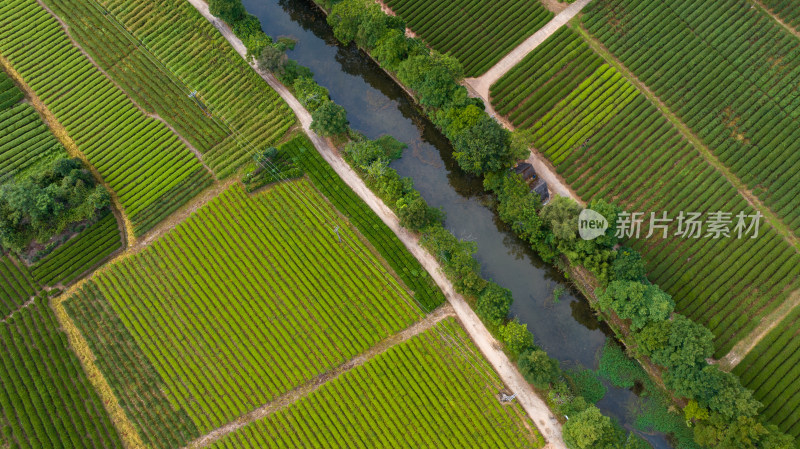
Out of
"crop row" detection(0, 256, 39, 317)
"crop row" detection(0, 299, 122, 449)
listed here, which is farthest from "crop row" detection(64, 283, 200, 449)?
"crop row" detection(0, 256, 39, 317)

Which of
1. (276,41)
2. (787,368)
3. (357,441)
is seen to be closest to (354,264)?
(357,441)

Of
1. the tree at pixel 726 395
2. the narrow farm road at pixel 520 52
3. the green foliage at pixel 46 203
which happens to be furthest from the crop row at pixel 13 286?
the tree at pixel 726 395

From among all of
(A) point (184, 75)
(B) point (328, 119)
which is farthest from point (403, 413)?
(A) point (184, 75)

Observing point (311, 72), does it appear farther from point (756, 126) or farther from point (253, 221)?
point (756, 126)

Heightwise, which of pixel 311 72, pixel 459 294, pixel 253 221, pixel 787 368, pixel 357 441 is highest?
pixel 311 72

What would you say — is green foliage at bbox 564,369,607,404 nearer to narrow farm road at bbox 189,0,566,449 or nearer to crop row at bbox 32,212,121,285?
narrow farm road at bbox 189,0,566,449
